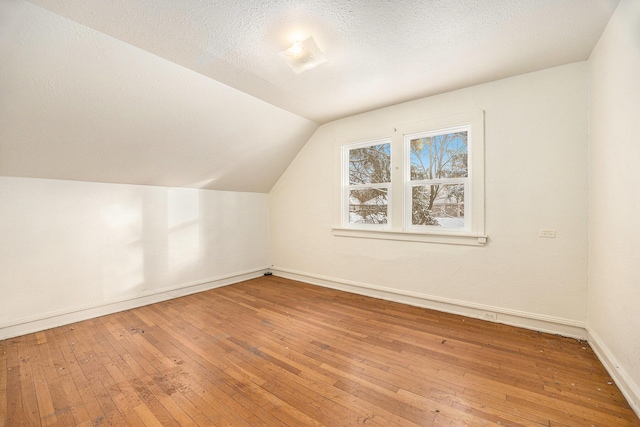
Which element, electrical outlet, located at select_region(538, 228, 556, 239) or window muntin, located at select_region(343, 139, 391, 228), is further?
window muntin, located at select_region(343, 139, 391, 228)

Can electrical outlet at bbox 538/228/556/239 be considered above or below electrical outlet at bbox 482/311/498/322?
above

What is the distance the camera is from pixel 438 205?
3.45 m

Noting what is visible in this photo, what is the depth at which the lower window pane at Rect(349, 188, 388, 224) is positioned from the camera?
3.94 meters

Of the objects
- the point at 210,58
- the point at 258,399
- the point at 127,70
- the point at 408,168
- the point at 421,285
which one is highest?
the point at 210,58

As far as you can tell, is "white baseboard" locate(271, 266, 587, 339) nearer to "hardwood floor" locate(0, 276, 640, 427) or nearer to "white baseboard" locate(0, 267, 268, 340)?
"hardwood floor" locate(0, 276, 640, 427)

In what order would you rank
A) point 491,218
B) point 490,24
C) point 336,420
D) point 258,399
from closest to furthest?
point 336,420
point 258,399
point 490,24
point 491,218

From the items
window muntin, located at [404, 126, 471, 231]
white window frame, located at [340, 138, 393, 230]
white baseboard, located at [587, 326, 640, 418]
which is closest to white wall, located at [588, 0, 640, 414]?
white baseboard, located at [587, 326, 640, 418]

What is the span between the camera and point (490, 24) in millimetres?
2062

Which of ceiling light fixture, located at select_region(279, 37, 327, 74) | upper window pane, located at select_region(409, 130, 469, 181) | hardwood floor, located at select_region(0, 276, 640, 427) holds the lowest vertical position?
hardwood floor, located at select_region(0, 276, 640, 427)

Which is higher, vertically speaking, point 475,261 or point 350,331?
point 475,261

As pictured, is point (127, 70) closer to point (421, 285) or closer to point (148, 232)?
point (148, 232)

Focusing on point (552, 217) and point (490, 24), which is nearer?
point (490, 24)

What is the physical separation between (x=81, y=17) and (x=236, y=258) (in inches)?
144

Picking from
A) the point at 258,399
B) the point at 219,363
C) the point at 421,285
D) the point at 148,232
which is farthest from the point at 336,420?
the point at 148,232
